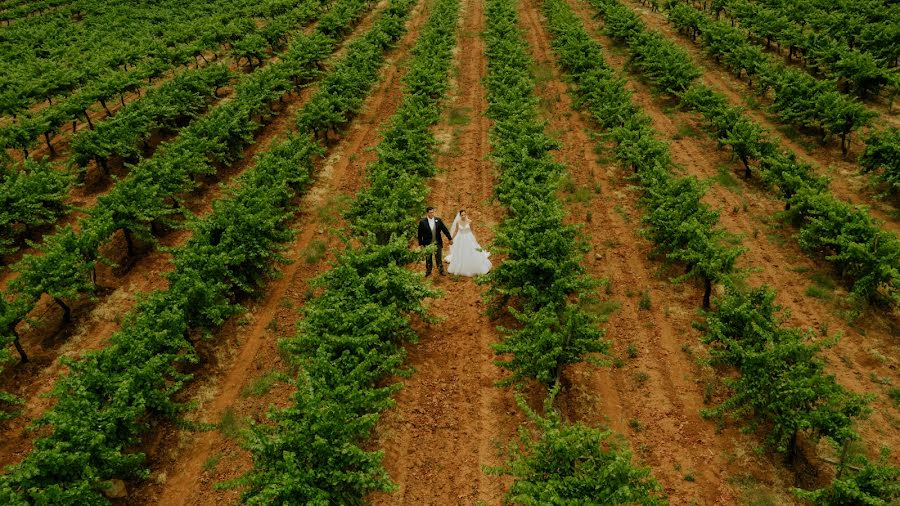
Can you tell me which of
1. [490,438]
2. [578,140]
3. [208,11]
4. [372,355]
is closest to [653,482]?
[490,438]

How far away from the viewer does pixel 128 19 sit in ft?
139

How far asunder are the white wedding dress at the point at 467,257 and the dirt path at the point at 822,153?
1088cm

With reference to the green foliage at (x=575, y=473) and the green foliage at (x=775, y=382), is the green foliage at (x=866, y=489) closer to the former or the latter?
the green foliage at (x=775, y=382)

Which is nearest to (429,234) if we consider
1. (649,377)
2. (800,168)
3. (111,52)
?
(649,377)

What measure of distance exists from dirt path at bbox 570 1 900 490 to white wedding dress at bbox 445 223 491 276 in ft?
18.4

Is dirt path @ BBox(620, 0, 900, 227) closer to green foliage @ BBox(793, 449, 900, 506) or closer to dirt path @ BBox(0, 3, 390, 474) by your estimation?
green foliage @ BBox(793, 449, 900, 506)

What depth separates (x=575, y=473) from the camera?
28.5 ft

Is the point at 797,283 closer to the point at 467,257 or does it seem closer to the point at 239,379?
the point at 467,257

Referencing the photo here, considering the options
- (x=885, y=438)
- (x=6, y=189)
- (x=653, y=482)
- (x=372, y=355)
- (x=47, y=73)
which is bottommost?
(x=885, y=438)

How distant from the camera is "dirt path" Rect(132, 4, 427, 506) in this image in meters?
11.0

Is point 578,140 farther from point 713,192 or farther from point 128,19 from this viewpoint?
point 128,19

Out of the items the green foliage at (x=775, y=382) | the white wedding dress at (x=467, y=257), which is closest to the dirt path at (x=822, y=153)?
the green foliage at (x=775, y=382)

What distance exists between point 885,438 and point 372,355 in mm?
9749

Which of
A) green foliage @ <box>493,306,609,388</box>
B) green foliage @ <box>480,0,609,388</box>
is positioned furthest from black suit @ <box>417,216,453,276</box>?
green foliage @ <box>493,306,609,388</box>
